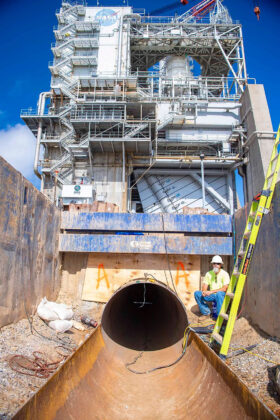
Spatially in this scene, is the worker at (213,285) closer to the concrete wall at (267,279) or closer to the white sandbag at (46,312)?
the concrete wall at (267,279)

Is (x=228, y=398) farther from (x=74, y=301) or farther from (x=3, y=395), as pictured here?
(x=74, y=301)

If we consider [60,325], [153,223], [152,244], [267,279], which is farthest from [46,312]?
[267,279]

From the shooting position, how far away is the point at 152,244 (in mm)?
8867

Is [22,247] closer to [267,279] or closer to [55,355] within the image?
[55,355]

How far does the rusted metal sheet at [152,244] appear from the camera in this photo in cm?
880

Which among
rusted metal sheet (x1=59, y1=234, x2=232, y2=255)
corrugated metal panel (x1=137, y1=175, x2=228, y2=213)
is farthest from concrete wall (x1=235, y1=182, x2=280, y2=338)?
corrugated metal panel (x1=137, y1=175, x2=228, y2=213)

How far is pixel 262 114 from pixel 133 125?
8.52m

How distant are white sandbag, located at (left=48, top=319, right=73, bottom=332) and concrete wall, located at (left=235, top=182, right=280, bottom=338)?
4.28m

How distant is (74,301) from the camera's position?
8680mm

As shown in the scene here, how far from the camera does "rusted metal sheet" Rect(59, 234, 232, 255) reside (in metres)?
8.80

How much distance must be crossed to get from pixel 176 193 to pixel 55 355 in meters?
17.4

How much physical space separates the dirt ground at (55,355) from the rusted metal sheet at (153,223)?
3.10 metres

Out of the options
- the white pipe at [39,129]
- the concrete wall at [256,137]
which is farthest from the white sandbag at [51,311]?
the white pipe at [39,129]

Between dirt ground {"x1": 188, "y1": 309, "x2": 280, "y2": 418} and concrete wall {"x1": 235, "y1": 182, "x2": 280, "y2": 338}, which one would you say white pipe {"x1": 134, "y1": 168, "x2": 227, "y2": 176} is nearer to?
concrete wall {"x1": 235, "y1": 182, "x2": 280, "y2": 338}
